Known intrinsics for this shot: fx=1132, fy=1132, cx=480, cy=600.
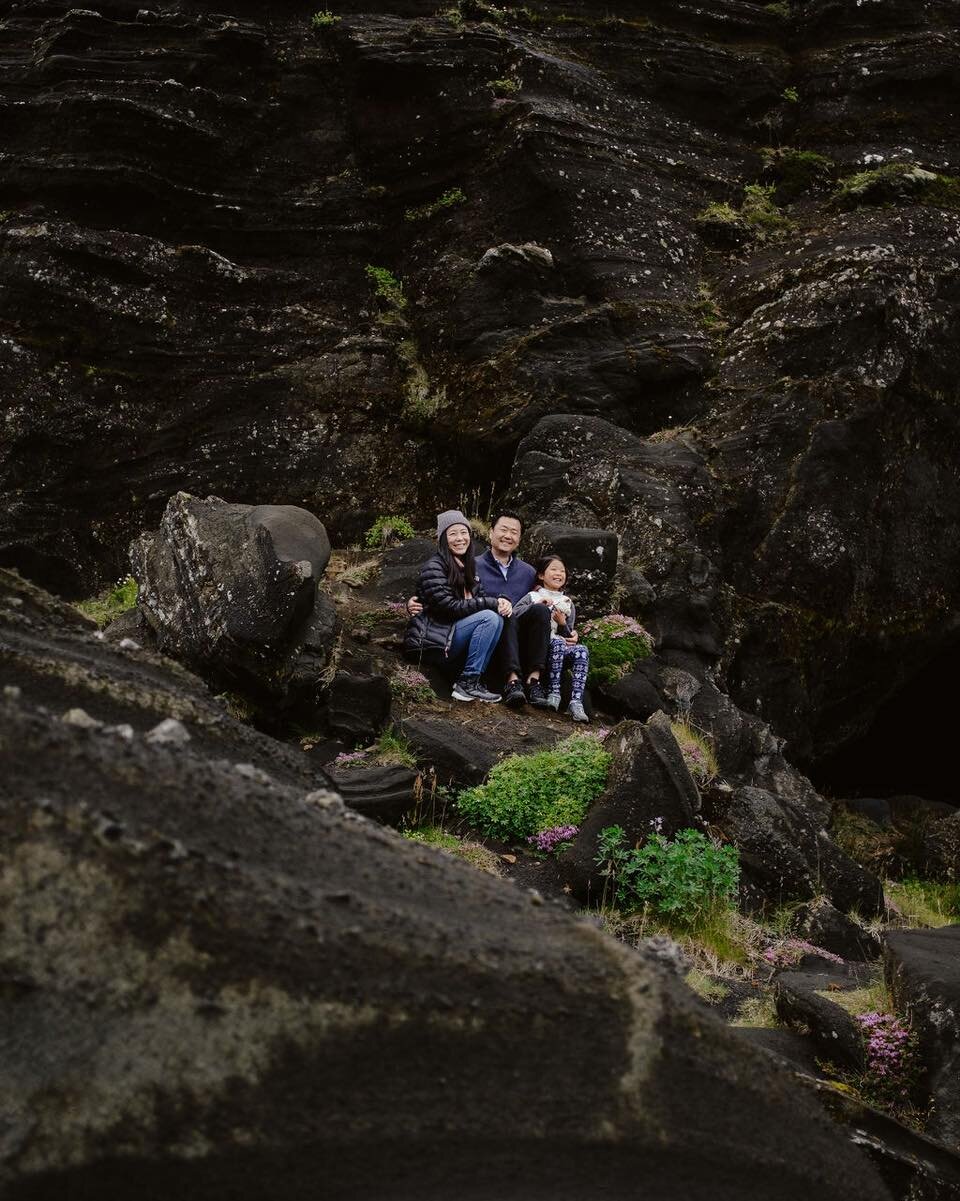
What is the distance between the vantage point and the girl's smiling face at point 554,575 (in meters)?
11.8

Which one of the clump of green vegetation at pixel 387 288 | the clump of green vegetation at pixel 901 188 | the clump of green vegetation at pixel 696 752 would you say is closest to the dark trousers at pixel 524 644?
the clump of green vegetation at pixel 696 752

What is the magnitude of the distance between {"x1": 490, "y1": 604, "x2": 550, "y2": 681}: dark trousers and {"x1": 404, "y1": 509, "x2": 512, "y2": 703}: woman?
0.47 feet

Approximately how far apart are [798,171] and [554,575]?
35.1 ft

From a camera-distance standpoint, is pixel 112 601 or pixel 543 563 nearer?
pixel 543 563

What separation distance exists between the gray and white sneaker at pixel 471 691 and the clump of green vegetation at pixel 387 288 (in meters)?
8.15

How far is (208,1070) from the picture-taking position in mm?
2182

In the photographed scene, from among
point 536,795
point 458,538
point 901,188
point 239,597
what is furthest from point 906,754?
point 239,597

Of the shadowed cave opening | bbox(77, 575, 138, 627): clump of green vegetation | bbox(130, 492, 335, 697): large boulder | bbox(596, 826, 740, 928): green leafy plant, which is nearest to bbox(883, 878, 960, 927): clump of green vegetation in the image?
bbox(596, 826, 740, 928): green leafy plant

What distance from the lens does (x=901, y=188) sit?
683 inches

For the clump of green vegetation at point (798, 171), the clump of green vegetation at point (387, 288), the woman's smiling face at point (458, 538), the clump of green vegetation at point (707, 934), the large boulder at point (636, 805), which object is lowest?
the clump of green vegetation at point (707, 934)

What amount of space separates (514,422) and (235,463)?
12.7ft

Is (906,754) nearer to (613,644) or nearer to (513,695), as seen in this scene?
(613,644)

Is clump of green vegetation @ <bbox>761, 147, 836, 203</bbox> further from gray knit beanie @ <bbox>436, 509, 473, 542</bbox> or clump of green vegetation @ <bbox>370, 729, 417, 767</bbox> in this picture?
clump of green vegetation @ <bbox>370, 729, 417, 767</bbox>

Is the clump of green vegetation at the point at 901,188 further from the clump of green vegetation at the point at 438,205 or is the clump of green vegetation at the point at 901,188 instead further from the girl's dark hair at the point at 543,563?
the girl's dark hair at the point at 543,563
